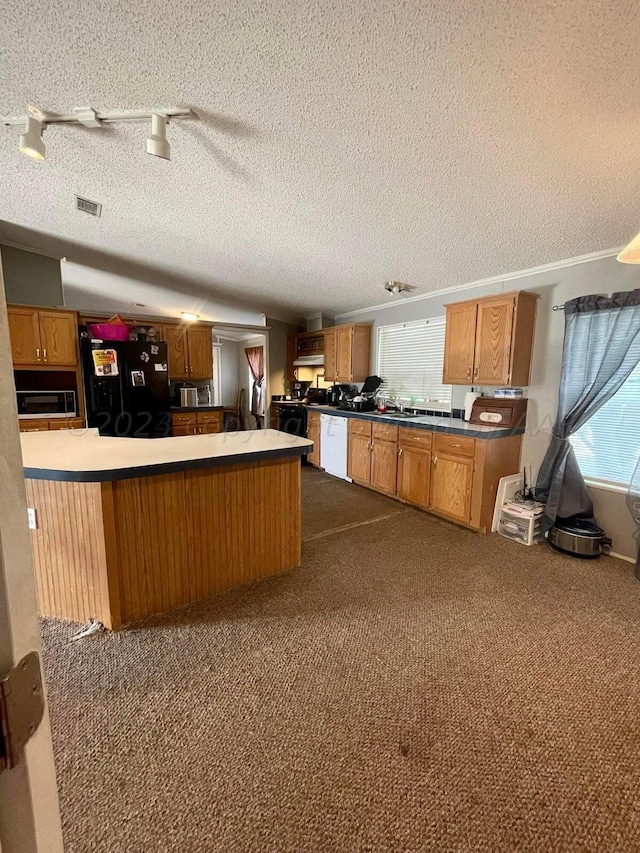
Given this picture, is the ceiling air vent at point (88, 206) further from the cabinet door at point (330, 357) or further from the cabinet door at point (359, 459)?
the cabinet door at point (359, 459)

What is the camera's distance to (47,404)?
4258mm

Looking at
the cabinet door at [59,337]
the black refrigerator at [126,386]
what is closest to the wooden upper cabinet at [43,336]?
the cabinet door at [59,337]

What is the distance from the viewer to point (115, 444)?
2359 mm

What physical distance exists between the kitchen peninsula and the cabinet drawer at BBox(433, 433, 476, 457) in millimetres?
1581

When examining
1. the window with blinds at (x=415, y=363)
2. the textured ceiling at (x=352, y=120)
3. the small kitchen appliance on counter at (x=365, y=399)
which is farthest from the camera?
the small kitchen appliance on counter at (x=365, y=399)

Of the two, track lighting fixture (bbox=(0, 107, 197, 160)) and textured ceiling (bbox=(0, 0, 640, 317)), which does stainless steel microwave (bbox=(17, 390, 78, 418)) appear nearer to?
textured ceiling (bbox=(0, 0, 640, 317))

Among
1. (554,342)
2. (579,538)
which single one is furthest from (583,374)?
(579,538)

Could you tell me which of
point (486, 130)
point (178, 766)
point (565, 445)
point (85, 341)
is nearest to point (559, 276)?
point (565, 445)

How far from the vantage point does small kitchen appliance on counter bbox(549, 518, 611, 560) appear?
2846mm

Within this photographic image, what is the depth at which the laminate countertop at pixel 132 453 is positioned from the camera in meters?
1.86

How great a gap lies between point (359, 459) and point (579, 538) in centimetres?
236

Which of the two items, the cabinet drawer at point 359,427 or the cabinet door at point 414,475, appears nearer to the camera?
the cabinet door at point 414,475

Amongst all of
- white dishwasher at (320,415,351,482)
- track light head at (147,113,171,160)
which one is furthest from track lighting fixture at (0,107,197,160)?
white dishwasher at (320,415,351,482)

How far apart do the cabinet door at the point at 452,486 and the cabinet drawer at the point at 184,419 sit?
11.3ft
